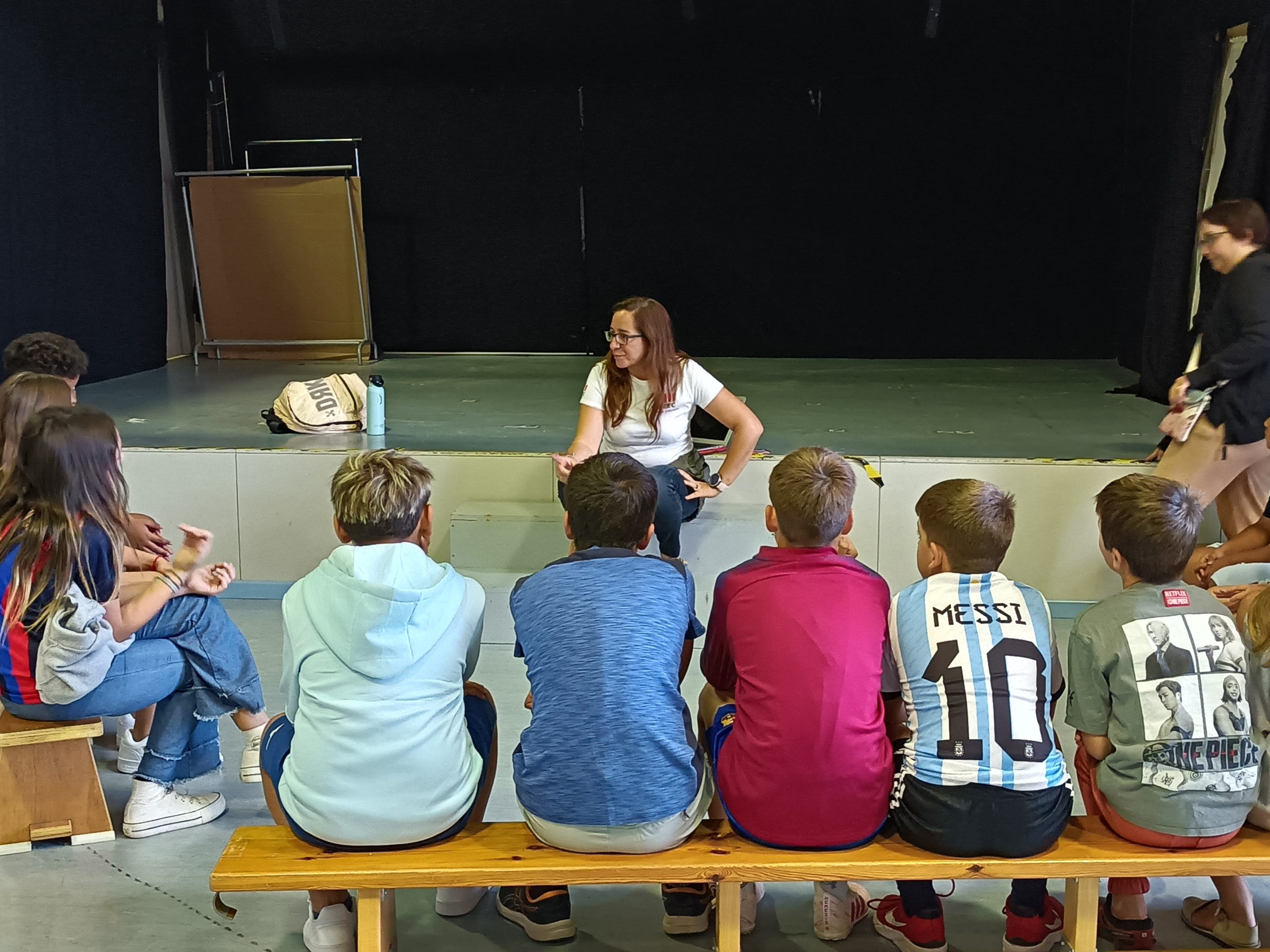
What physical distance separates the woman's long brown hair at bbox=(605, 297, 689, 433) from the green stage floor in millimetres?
726

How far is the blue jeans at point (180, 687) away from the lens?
2.28 metres

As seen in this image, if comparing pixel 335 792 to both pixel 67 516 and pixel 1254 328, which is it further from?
pixel 1254 328

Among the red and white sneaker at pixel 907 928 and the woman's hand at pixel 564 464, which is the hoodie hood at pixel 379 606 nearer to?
the red and white sneaker at pixel 907 928

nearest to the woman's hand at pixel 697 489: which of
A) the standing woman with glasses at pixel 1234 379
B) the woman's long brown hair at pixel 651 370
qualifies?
the woman's long brown hair at pixel 651 370

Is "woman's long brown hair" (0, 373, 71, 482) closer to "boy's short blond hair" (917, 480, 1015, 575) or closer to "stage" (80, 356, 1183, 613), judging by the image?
"stage" (80, 356, 1183, 613)

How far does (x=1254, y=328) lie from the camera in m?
3.23

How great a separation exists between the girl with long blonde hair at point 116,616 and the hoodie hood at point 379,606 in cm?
53

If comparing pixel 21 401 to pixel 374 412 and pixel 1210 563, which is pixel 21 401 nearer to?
pixel 374 412

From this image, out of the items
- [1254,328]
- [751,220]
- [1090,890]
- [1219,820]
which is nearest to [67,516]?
[1090,890]

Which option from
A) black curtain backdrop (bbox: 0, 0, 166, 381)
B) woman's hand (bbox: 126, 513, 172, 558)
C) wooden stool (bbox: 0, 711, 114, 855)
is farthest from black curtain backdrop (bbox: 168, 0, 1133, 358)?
wooden stool (bbox: 0, 711, 114, 855)

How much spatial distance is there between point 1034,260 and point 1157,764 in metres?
6.57

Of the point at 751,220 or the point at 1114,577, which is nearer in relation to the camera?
the point at 1114,577

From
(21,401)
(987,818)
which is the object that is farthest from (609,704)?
(21,401)

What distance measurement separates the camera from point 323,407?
444 cm
